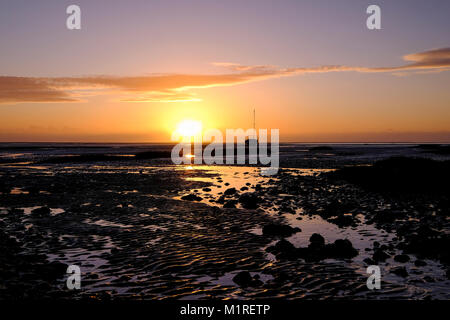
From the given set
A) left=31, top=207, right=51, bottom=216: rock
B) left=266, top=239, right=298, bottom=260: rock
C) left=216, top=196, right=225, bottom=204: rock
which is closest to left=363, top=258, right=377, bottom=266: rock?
left=266, top=239, right=298, bottom=260: rock

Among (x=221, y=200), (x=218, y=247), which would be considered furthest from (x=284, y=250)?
(x=221, y=200)

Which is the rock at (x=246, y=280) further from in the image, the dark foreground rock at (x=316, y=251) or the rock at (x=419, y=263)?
the rock at (x=419, y=263)

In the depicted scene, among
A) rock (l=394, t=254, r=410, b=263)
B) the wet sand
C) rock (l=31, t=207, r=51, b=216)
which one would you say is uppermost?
rock (l=31, t=207, r=51, b=216)

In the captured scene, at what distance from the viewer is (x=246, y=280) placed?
34.4 ft

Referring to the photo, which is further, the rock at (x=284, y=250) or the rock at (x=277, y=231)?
the rock at (x=277, y=231)

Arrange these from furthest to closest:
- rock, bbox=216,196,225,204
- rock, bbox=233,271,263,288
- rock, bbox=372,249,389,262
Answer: rock, bbox=216,196,225,204
rock, bbox=372,249,389,262
rock, bbox=233,271,263,288

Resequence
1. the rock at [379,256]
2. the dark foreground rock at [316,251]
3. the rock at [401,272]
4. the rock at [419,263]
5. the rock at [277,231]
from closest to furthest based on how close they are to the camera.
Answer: the rock at [401,272]
the rock at [419,263]
the rock at [379,256]
the dark foreground rock at [316,251]
the rock at [277,231]

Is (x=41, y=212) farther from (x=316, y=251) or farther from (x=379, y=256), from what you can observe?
(x=379, y=256)

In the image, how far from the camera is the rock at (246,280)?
1034 centimetres

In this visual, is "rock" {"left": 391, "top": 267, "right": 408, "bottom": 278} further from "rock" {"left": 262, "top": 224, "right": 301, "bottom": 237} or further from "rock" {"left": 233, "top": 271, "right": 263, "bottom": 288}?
"rock" {"left": 262, "top": 224, "right": 301, "bottom": 237}

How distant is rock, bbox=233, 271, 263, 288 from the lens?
33.9ft

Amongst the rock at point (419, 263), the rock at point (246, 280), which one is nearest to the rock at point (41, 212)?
the rock at point (246, 280)
